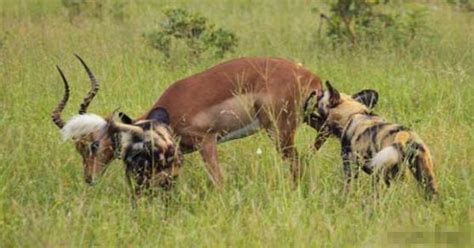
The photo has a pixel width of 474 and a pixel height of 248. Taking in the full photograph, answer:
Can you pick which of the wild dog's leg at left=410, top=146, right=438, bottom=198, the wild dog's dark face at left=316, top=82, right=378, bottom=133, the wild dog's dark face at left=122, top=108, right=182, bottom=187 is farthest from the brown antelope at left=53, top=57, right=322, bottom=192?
the wild dog's leg at left=410, top=146, right=438, bottom=198

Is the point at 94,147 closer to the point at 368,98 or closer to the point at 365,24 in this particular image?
the point at 368,98

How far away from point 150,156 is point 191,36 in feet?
15.9

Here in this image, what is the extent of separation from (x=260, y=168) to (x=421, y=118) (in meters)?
1.95

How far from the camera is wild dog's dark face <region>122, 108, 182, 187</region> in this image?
549cm

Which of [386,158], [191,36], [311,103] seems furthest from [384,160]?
[191,36]

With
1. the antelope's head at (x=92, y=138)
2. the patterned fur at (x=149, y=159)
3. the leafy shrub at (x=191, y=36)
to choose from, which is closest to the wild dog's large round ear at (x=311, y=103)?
the patterned fur at (x=149, y=159)

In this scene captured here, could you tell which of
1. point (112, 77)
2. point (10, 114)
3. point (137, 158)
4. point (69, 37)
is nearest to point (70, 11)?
point (69, 37)

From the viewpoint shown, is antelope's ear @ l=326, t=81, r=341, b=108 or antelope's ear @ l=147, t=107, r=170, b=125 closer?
antelope's ear @ l=147, t=107, r=170, b=125

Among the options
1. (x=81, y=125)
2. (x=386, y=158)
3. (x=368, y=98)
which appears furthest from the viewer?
(x=368, y=98)

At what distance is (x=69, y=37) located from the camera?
11.2m

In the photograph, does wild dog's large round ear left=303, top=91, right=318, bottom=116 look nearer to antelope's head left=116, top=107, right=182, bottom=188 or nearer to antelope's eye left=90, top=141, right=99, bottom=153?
antelope's head left=116, top=107, right=182, bottom=188

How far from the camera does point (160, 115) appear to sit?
19.2 ft

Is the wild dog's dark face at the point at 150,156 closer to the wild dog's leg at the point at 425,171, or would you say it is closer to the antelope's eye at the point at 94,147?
the antelope's eye at the point at 94,147

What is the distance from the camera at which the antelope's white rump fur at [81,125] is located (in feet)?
18.6
